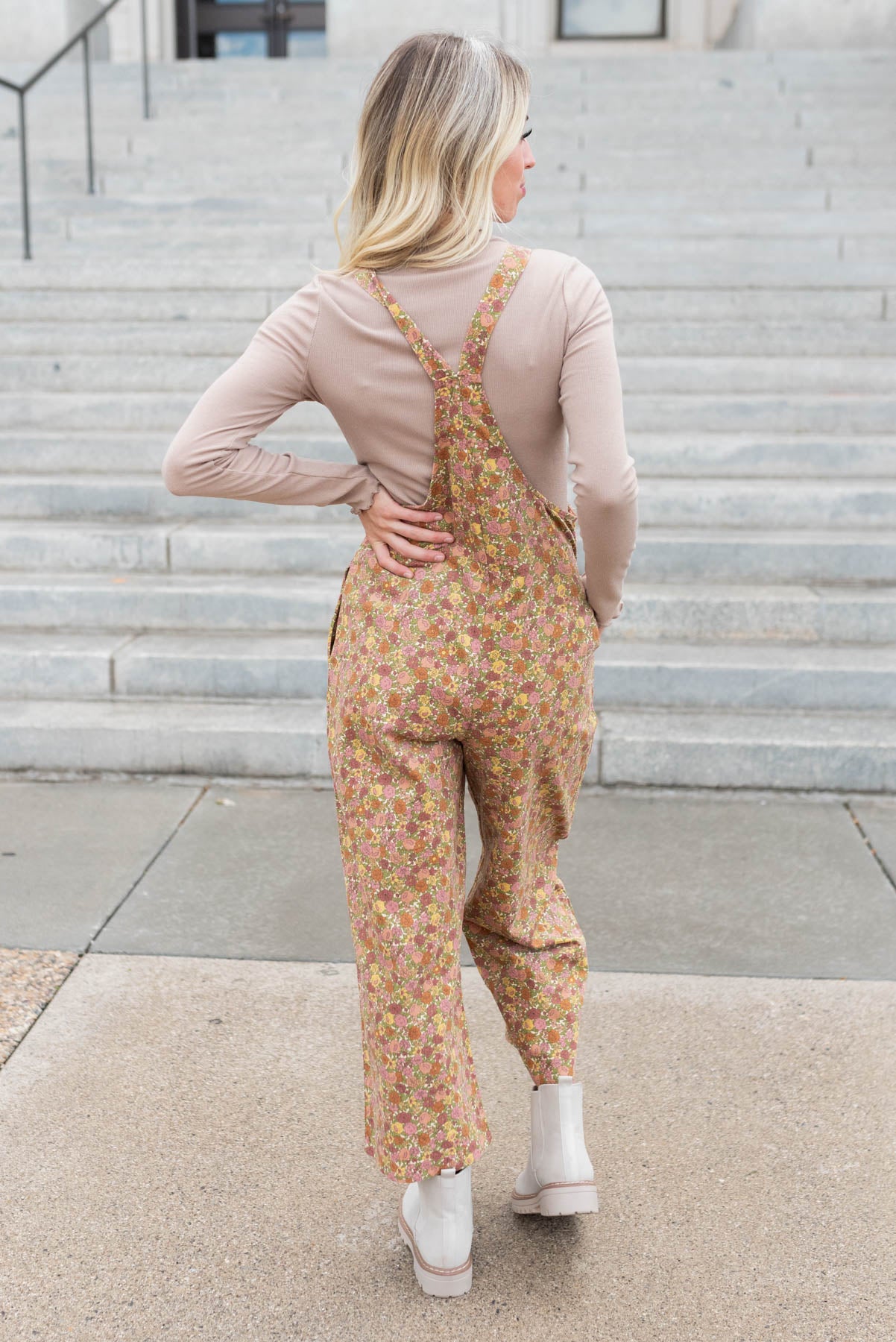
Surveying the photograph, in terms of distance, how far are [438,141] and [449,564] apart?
607 millimetres

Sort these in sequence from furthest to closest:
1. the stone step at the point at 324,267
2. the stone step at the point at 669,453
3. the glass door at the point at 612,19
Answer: the glass door at the point at 612,19 → the stone step at the point at 324,267 → the stone step at the point at 669,453

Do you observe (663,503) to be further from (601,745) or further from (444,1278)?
(444,1278)


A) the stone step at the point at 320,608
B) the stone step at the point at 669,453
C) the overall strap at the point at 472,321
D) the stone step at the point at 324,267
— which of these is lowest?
the stone step at the point at 320,608

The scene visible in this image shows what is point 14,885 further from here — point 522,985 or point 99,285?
→ point 99,285

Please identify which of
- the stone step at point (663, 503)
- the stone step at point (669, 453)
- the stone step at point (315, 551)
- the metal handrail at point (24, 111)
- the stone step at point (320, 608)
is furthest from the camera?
the metal handrail at point (24, 111)

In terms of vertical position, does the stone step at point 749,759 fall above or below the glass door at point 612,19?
below

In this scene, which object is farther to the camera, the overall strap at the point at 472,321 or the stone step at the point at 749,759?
the stone step at the point at 749,759

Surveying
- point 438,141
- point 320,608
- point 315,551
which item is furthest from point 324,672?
point 438,141

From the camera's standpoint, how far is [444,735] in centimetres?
205

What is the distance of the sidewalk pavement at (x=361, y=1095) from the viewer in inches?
86.2

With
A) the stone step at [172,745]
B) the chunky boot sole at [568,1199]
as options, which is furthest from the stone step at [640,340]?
the chunky boot sole at [568,1199]

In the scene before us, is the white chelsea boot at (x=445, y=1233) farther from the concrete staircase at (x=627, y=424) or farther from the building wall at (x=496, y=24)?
the building wall at (x=496, y=24)

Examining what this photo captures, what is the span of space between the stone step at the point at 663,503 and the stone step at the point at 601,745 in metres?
1.11

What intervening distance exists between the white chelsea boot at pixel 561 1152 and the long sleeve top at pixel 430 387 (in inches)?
35.9
